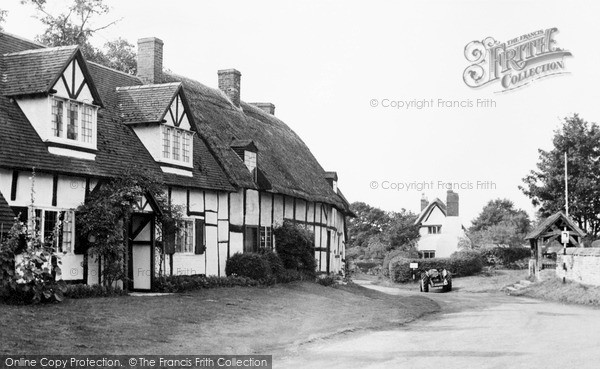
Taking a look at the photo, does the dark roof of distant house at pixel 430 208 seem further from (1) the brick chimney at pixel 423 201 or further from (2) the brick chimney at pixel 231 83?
(2) the brick chimney at pixel 231 83

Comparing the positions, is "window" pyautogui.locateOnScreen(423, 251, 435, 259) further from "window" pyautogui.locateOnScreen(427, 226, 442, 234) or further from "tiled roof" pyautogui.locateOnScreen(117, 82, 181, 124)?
"tiled roof" pyautogui.locateOnScreen(117, 82, 181, 124)

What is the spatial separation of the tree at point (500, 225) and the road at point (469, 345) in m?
39.6

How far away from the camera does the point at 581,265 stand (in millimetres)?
31344

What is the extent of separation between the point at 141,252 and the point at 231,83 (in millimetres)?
15339

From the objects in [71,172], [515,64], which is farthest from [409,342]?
[515,64]

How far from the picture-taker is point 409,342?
1525 centimetres

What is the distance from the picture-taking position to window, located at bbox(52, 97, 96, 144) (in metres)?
19.4

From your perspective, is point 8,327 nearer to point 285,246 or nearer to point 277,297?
point 277,297

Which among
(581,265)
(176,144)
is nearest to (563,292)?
(581,265)

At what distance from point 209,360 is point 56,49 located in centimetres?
1163

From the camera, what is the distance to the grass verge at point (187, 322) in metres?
13.1

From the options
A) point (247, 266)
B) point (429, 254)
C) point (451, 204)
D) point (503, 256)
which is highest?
point (451, 204)

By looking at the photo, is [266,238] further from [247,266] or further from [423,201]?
[423,201]

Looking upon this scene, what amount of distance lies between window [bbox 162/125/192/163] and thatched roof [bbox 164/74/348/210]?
248 centimetres
